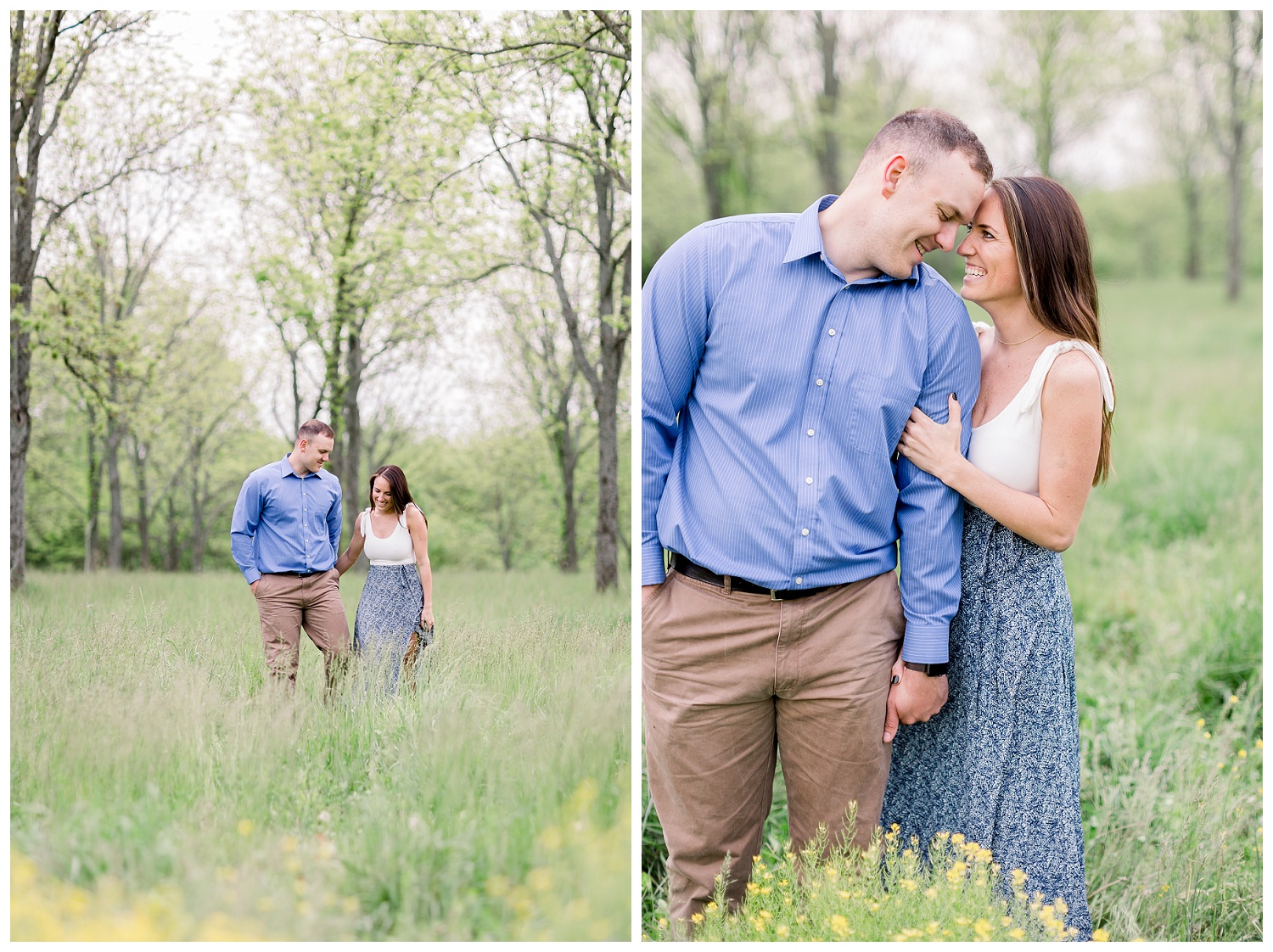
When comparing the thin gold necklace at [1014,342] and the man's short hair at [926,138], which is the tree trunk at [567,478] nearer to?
the man's short hair at [926,138]

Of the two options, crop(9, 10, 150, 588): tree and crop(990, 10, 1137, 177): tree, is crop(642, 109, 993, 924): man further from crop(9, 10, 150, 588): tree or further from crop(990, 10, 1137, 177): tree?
crop(990, 10, 1137, 177): tree

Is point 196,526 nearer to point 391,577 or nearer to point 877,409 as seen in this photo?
point 391,577

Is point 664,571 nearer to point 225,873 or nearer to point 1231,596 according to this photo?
point 225,873

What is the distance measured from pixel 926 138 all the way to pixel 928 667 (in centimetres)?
132

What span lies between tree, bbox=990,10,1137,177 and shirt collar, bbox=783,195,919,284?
36.3ft

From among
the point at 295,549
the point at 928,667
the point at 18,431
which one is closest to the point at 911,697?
the point at 928,667

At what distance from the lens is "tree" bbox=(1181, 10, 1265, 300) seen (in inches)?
468

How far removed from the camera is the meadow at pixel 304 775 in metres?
2.12

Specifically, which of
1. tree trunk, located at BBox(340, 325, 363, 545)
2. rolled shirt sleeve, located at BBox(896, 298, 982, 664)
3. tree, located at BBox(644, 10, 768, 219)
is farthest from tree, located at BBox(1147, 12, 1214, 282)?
tree trunk, located at BBox(340, 325, 363, 545)

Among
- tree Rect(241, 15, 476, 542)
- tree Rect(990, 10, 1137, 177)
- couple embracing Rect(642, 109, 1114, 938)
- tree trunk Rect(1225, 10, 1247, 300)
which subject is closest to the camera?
couple embracing Rect(642, 109, 1114, 938)

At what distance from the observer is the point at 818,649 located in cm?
229

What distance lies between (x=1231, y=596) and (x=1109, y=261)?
14883 millimetres

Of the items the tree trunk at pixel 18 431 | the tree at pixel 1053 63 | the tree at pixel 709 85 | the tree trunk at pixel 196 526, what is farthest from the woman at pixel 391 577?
the tree at pixel 1053 63

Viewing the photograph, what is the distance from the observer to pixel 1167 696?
4309 millimetres
